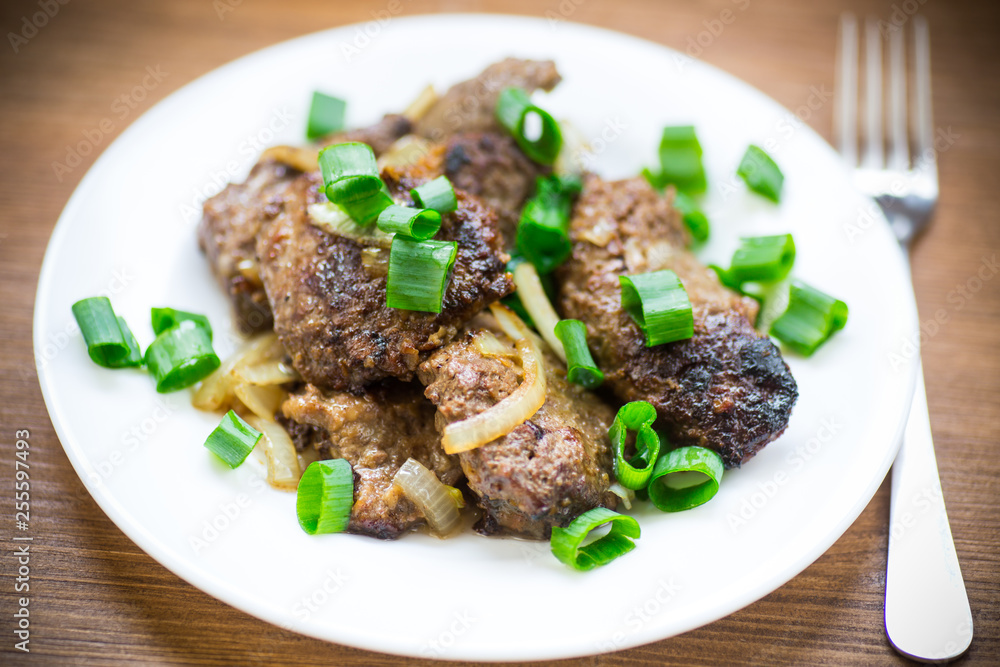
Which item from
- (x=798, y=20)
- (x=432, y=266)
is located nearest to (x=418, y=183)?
(x=432, y=266)

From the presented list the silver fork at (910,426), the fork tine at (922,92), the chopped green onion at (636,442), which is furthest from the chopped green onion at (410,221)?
the fork tine at (922,92)

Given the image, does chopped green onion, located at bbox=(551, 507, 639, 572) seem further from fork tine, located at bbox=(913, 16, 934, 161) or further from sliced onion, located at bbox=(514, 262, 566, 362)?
fork tine, located at bbox=(913, 16, 934, 161)

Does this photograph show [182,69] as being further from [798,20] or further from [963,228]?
[963,228]

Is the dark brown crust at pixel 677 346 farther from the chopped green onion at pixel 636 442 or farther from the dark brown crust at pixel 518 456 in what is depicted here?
the dark brown crust at pixel 518 456

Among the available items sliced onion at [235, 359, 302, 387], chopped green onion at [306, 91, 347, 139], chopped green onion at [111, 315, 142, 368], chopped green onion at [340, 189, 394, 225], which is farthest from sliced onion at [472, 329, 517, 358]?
chopped green onion at [306, 91, 347, 139]

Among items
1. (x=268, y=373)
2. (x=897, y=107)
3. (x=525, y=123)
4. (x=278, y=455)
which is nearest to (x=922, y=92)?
(x=897, y=107)

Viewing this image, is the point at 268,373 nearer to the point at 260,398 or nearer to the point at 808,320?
the point at 260,398
